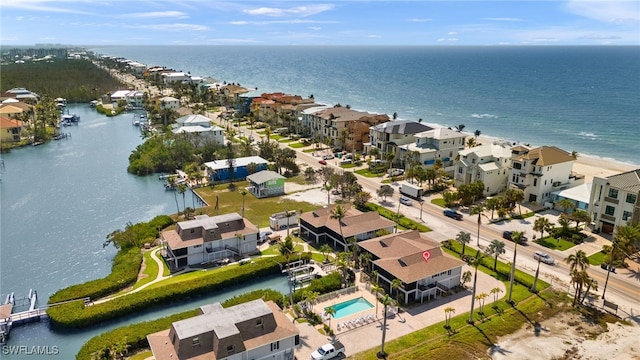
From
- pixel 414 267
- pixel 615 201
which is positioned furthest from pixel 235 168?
pixel 615 201

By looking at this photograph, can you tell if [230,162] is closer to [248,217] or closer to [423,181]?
[248,217]

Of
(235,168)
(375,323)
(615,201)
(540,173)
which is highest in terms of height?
(540,173)

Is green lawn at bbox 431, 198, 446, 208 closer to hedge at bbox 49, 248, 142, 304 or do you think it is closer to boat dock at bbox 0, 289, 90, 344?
hedge at bbox 49, 248, 142, 304

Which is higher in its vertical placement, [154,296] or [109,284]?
[154,296]

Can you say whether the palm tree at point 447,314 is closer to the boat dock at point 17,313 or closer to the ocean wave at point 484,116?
the boat dock at point 17,313

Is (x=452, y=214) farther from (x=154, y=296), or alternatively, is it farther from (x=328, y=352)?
(x=154, y=296)
